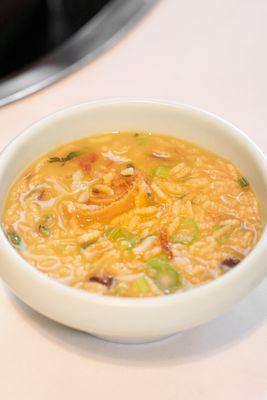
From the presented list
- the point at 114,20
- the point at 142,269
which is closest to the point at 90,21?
the point at 114,20

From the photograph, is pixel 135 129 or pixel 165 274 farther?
pixel 135 129

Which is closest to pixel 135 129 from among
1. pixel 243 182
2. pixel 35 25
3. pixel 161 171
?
pixel 161 171

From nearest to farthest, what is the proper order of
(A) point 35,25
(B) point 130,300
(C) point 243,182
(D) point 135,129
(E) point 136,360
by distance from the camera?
(B) point 130,300 < (E) point 136,360 < (C) point 243,182 < (D) point 135,129 < (A) point 35,25

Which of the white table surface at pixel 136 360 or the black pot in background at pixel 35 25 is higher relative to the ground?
the black pot in background at pixel 35 25

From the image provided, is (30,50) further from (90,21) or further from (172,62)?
(172,62)

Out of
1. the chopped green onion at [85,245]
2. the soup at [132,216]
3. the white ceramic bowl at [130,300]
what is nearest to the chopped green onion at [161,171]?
the soup at [132,216]

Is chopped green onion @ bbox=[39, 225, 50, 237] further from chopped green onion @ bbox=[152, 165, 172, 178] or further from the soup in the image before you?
chopped green onion @ bbox=[152, 165, 172, 178]

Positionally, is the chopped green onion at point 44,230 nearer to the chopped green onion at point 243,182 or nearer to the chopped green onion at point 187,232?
the chopped green onion at point 187,232

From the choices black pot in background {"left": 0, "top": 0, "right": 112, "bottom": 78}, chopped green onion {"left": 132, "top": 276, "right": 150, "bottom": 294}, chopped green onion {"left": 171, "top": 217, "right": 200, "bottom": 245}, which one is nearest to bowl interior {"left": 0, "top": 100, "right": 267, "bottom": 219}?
chopped green onion {"left": 171, "top": 217, "right": 200, "bottom": 245}

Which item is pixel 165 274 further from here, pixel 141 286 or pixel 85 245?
pixel 85 245
